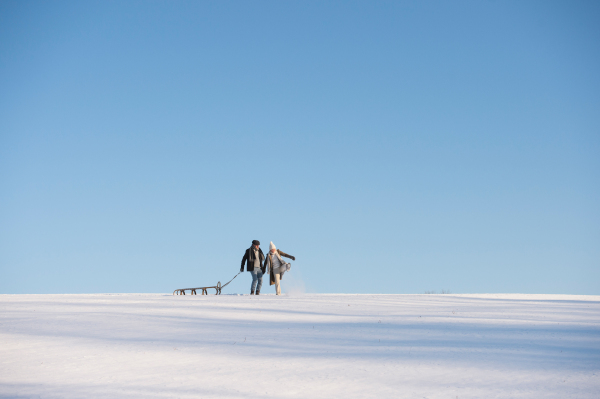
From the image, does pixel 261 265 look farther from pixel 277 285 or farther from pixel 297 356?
pixel 297 356

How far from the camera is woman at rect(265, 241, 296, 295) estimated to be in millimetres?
21312

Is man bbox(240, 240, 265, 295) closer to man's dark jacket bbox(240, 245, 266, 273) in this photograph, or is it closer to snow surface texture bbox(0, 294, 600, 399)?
man's dark jacket bbox(240, 245, 266, 273)

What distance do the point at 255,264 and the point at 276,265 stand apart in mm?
858

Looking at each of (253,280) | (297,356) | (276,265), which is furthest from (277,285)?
(297,356)

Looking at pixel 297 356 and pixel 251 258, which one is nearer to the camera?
pixel 297 356

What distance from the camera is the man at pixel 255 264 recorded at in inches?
832

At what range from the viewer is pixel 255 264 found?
21.1m

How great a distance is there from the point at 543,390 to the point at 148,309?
908 centimetres

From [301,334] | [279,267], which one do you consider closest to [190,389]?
[301,334]

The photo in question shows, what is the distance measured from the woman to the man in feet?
1.01

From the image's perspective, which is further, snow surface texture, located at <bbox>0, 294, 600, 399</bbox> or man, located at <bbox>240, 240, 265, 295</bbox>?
man, located at <bbox>240, 240, 265, 295</bbox>

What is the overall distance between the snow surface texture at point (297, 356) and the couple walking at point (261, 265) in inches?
402

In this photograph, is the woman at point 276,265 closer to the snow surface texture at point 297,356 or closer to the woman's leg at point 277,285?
the woman's leg at point 277,285

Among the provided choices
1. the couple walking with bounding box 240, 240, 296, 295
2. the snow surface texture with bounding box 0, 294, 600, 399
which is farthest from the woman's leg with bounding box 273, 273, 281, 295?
the snow surface texture with bounding box 0, 294, 600, 399
